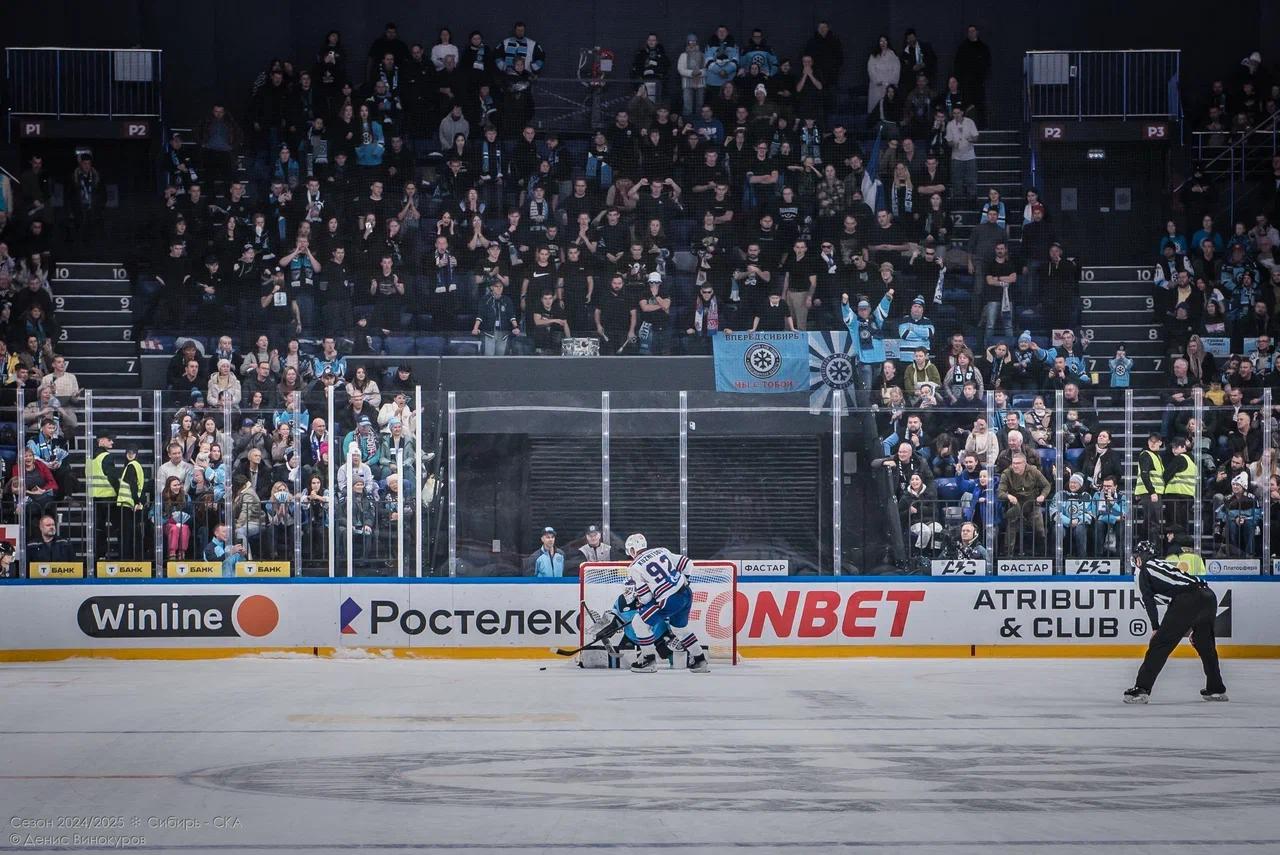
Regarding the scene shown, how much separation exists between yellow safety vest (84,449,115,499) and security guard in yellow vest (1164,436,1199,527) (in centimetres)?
1110

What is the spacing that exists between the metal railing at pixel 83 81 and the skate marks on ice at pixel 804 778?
58.1ft

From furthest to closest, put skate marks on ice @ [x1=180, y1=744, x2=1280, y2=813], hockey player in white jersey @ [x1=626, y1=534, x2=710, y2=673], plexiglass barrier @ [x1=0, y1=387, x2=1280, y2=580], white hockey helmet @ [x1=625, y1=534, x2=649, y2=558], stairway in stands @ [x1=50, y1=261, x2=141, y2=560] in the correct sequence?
stairway in stands @ [x1=50, y1=261, x2=141, y2=560], plexiglass barrier @ [x1=0, y1=387, x2=1280, y2=580], white hockey helmet @ [x1=625, y1=534, x2=649, y2=558], hockey player in white jersey @ [x1=626, y1=534, x2=710, y2=673], skate marks on ice @ [x1=180, y1=744, x2=1280, y2=813]

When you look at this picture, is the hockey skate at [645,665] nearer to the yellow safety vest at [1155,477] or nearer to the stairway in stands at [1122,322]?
the yellow safety vest at [1155,477]

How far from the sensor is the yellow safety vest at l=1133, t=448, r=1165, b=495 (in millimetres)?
17062

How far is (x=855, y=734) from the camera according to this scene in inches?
422

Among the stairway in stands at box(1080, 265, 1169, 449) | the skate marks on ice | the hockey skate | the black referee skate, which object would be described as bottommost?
the hockey skate

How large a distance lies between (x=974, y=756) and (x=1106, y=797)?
4.98ft

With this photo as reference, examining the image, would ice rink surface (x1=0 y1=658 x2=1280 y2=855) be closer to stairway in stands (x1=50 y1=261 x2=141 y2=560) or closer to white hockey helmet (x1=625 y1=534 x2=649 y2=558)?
white hockey helmet (x1=625 y1=534 x2=649 y2=558)

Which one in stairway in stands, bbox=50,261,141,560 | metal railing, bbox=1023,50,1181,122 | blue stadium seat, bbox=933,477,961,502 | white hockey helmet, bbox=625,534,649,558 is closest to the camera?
white hockey helmet, bbox=625,534,649,558

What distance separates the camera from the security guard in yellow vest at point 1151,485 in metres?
17.1

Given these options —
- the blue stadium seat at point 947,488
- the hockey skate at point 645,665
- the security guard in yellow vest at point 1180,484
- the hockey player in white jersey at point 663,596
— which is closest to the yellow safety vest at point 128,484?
the hockey player in white jersey at point 663,596

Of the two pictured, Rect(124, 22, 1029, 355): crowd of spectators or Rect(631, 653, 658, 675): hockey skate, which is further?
Rect(124, 22, 1029, 355): crowd of spectators

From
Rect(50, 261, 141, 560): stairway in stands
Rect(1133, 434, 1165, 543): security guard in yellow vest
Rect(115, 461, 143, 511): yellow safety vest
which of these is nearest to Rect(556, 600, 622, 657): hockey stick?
Rect(115, 461, 143, 511): yellow safety vest

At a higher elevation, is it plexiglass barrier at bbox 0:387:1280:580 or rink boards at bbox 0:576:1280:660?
plexiglass barrier at bbox 0:387:1280:580
